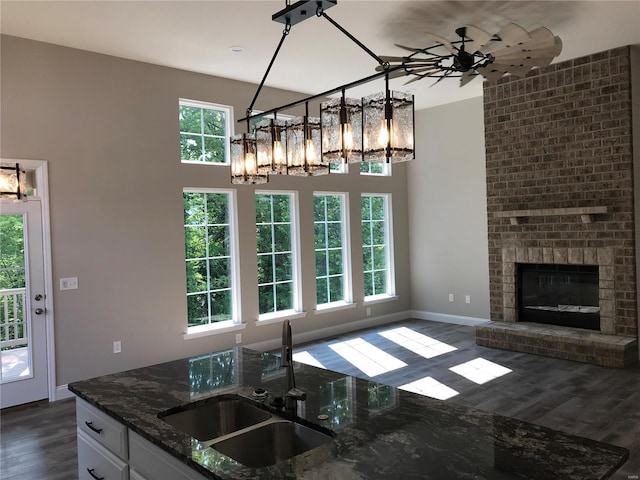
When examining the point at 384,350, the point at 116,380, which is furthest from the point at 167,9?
the point at 384,350

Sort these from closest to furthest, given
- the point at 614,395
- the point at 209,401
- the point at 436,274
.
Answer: the point at 209,401 → the point at 614,395 → the point at 436,274

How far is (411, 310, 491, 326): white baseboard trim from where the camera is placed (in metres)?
7.57

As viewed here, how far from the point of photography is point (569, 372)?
521 cm

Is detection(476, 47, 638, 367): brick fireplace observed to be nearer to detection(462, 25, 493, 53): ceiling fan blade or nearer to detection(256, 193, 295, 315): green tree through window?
detection(256, 193, 295, 315): green tree through window

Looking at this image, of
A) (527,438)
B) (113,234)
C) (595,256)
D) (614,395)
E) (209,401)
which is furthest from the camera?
(595,256)

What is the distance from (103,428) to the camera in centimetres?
210

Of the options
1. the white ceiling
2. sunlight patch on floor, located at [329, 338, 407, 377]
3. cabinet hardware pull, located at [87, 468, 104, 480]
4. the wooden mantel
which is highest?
the white ceiling

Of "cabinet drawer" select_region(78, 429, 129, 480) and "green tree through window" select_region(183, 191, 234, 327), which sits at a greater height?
"green tree through window" select_region(183, 191, 234, 327)

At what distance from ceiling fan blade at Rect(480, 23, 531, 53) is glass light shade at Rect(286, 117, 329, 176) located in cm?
92

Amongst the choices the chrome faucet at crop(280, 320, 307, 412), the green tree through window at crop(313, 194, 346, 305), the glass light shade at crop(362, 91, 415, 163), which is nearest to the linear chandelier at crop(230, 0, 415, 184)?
the glass light shade at crop(362, 91, 415, 163)

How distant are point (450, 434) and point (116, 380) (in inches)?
→ 63.5

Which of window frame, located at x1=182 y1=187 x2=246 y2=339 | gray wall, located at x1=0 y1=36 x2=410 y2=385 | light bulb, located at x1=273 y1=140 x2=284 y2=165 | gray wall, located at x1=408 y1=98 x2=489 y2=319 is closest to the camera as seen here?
light bulb, located at x1=273 y1=140 x2=284 y2=165

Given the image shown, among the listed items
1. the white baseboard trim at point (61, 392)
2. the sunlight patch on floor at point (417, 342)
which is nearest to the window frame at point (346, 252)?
the sunlight patch on floor at point (417, 342)

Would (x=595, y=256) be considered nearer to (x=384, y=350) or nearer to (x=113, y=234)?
(x=384, y=350)
